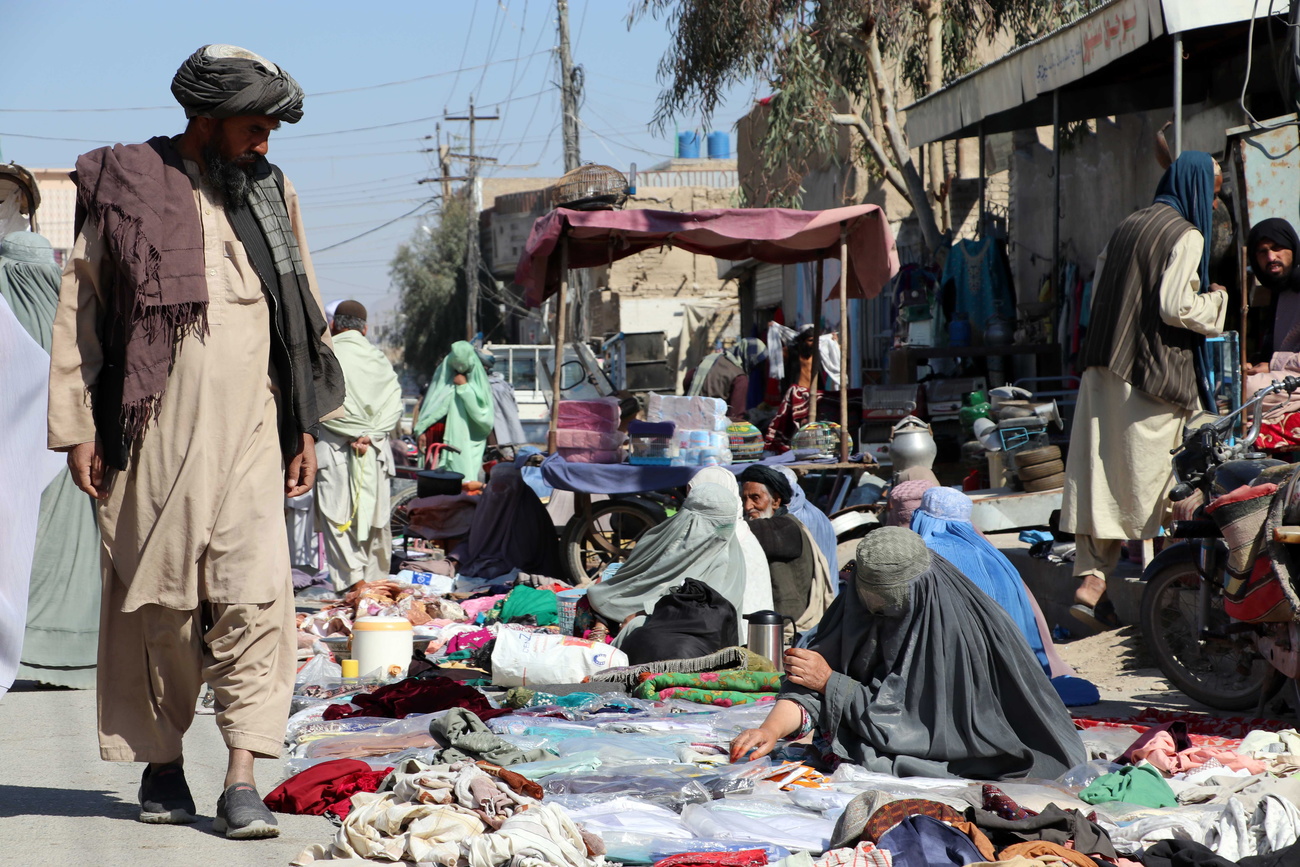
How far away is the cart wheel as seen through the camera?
346 inches

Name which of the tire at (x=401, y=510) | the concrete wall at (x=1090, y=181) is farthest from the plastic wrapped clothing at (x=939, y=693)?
the tire at (x=401, y=510)

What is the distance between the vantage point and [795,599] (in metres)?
7.12

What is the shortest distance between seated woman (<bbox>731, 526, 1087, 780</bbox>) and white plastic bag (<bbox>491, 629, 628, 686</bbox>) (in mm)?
1746

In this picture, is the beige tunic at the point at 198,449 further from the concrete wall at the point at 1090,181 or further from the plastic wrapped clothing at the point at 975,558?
the concrete wall at the point at 1090,181

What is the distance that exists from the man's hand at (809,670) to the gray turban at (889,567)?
23cm

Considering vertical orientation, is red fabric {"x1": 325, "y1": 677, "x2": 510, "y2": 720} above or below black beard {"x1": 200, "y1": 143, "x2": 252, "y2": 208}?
below

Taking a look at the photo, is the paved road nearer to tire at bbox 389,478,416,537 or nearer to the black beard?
the black beard

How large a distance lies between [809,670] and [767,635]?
1.76m

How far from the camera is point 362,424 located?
27.9 ft

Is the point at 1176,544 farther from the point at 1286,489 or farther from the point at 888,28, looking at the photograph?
the point at 888,28

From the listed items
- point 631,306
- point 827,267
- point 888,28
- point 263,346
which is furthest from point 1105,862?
point 631,306

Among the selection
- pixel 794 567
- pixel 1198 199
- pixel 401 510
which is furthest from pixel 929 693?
pixel 401 510

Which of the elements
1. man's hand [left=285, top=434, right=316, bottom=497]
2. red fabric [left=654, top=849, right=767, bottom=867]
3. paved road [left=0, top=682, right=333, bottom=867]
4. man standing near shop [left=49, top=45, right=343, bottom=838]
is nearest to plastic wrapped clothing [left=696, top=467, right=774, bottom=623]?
paved road [left=0, top=682, right=333, bottom=867]

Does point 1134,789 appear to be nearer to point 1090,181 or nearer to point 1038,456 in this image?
point 1038,456
